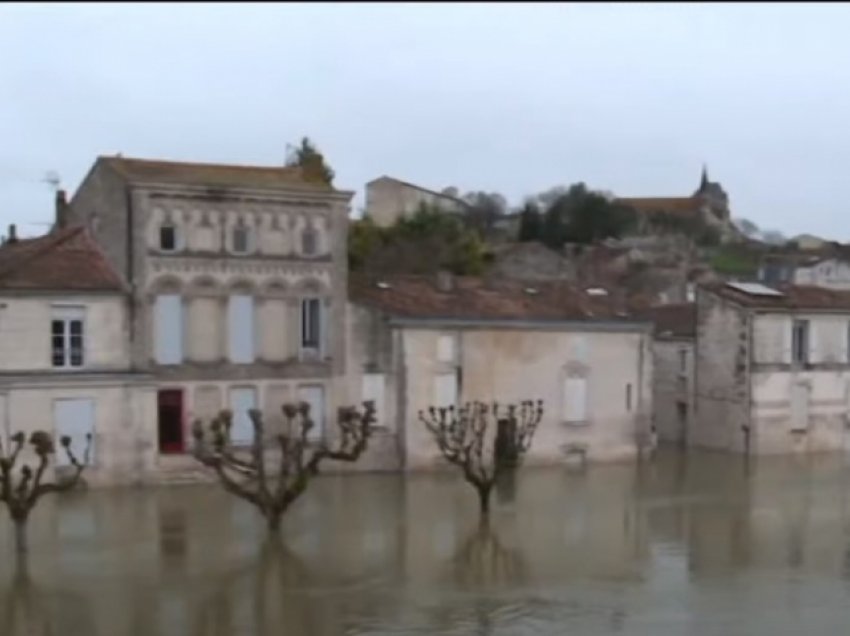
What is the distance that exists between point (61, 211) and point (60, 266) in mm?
4026

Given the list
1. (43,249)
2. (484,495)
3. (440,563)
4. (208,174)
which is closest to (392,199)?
(208,174)

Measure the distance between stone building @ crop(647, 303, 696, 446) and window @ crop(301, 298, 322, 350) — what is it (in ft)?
36.1

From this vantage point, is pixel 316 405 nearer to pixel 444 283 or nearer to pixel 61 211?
pixel 444 283

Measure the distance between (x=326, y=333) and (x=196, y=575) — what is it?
12072mm

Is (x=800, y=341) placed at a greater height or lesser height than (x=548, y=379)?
greater

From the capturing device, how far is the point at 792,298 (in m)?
34.1

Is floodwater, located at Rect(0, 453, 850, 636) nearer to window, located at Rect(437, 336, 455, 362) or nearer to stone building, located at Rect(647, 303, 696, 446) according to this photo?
window, located at Rect(437, 336, 455, 362)

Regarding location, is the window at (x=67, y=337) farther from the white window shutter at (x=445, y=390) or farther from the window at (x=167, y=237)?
the white window shutter at (x=445, y=390)

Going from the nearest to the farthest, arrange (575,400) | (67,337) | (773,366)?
(67,337) < (575,400) < (773,366)

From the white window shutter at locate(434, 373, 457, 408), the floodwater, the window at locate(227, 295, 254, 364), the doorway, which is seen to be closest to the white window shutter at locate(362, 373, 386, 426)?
the white window shutter at locate(434, 373, 457, 408)

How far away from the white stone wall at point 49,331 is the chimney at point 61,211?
3.74m

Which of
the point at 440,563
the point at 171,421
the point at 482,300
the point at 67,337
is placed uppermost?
the point at 482,300

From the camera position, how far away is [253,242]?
2778 centimetres

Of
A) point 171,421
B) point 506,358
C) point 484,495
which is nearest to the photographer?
point 484,495
